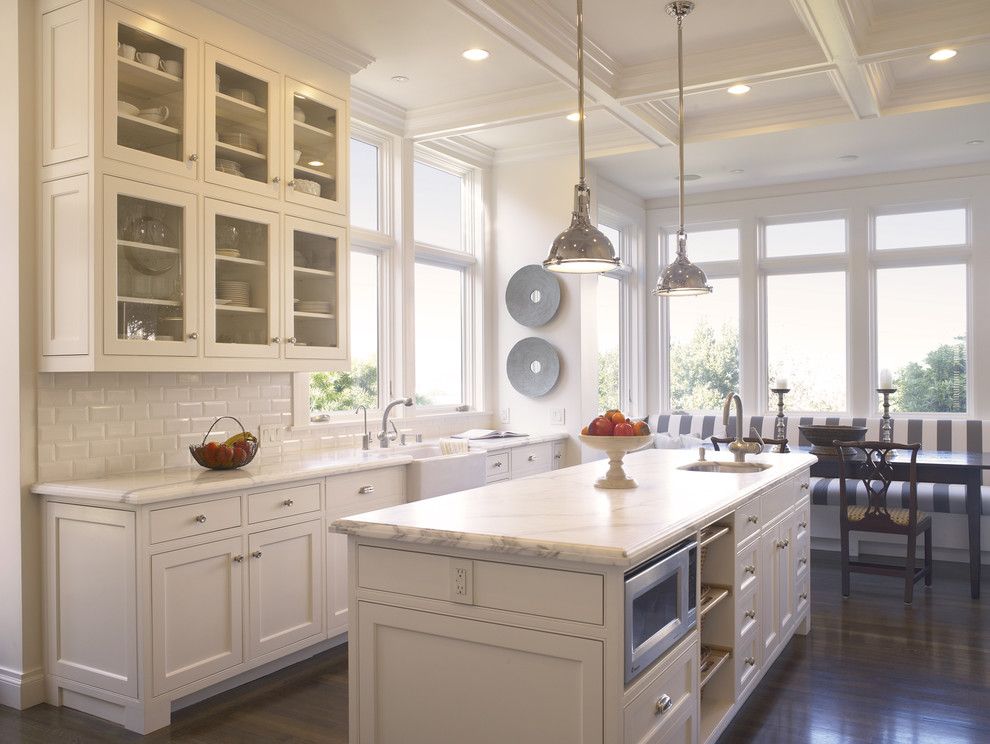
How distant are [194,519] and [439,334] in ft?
9.79

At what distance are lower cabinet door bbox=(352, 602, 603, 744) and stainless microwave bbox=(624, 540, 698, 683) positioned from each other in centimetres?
12

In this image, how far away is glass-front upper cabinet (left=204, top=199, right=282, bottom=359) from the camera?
362 centimetres

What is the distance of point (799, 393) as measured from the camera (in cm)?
705

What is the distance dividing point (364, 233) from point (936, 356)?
4432mm

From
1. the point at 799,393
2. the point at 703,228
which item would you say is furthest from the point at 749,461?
the point at 703,228

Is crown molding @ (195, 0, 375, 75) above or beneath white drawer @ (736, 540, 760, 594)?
above

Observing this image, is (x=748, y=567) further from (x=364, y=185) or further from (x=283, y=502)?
(x=364, y=185)

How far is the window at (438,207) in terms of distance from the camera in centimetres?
580

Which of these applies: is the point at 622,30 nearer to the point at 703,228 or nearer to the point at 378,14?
the point at 378,14

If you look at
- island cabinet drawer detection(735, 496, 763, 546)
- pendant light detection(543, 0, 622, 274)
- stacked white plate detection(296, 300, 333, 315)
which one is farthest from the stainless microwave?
stacked white plate detection(296, 300, 333, 315)

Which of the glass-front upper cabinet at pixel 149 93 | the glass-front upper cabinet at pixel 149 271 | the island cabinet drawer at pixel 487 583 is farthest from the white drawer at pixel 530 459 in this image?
the island cabinet drawer at pixel 487 583

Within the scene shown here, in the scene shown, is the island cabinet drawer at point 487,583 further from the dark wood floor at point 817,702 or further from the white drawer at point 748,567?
the white drawer at point 748,567

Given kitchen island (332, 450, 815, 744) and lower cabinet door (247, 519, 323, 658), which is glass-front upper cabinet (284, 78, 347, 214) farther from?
kitchen island (332, 450, 815, 744)

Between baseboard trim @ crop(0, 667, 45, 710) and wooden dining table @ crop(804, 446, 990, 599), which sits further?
wooden dining table @ crop(804, 446, 990, 599)
